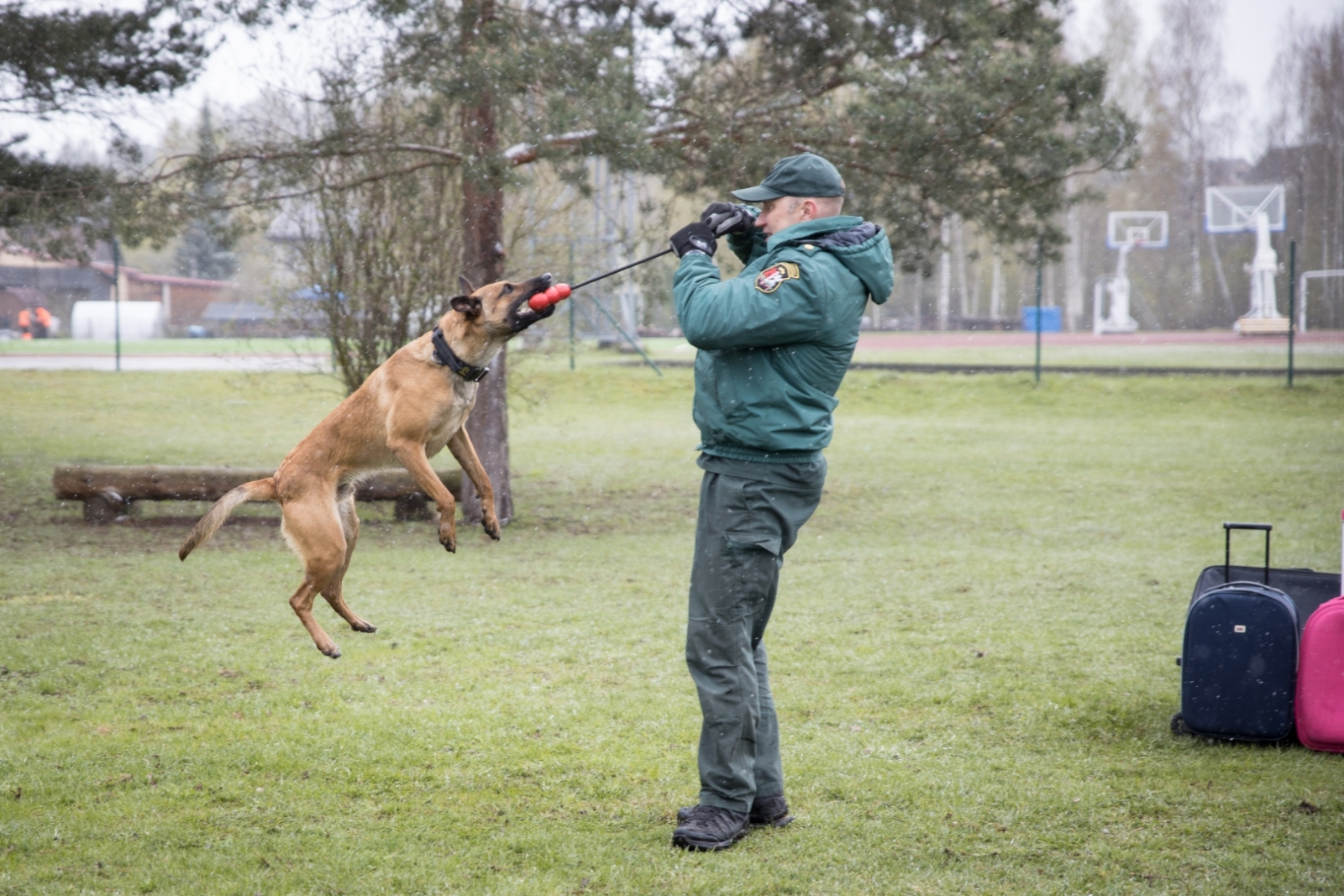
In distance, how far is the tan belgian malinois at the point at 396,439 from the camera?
3596mm

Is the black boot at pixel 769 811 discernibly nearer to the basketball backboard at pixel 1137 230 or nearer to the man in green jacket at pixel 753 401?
the man in green jacket at pixel 753 401

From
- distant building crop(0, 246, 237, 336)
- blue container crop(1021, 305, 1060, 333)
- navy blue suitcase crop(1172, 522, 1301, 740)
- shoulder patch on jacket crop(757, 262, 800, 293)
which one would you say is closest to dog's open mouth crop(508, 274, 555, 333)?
shoulder patch on jacket crop(757, 262, 800, 293)

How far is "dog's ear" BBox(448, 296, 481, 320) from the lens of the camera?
139 inches

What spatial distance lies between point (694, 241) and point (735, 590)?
1072 mm

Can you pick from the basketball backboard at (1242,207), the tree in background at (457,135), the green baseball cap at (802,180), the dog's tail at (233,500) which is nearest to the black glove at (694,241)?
the green baseball cap at (802,180)

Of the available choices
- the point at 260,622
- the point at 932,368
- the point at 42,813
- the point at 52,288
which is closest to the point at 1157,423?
the point at 932,368

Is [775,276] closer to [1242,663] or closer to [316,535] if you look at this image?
[316,535]

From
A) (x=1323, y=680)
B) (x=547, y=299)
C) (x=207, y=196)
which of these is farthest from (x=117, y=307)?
(x=1323, y=680)

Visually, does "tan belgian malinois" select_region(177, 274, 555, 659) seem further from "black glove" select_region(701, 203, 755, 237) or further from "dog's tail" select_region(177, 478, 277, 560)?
"black glove" select_region(701, 203, 755, 237)

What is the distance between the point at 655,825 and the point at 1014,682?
2388 mm

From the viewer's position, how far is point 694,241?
3301 millimetres

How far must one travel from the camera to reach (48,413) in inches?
644

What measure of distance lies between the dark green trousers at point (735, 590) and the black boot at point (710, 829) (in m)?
0.03

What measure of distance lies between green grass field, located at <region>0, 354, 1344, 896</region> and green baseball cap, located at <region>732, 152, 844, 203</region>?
2.07 meters
